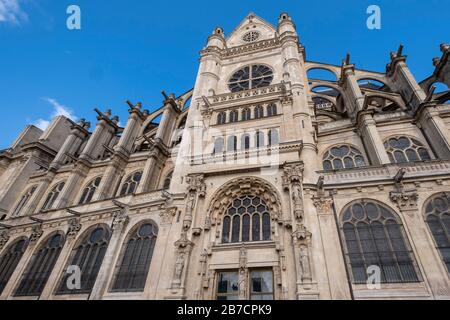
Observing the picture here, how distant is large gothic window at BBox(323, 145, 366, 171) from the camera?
1883 cm

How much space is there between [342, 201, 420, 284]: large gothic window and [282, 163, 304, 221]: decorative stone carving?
2.80 m

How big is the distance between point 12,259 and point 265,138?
78.4 feet

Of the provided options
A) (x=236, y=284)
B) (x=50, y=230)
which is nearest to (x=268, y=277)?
(x=236, y=284)

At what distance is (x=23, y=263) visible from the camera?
19188 millimetres

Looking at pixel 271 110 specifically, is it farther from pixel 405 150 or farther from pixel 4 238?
pixel 4 238

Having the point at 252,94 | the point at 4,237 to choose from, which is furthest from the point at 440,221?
the point at 4,237

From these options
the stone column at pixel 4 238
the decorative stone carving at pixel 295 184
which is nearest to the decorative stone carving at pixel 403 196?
the decorative stone carving at pixel 295 184

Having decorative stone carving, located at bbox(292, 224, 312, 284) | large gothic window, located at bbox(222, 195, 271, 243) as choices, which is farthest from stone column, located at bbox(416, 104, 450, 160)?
large gothic window, located at bbox(222, 195, 271, 243)

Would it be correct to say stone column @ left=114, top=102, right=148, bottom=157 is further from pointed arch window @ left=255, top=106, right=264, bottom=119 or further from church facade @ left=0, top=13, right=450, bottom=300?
pointed arch window @ left=255, top=106, right=264, bottom=119

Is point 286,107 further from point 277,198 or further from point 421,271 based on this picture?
point 421,271

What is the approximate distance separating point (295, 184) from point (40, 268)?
20.5 metres

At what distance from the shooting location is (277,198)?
1523 cm

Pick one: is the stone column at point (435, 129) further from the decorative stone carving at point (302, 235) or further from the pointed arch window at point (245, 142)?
the pointed arch window at point (245, 142)

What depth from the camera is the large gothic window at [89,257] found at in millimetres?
16328
